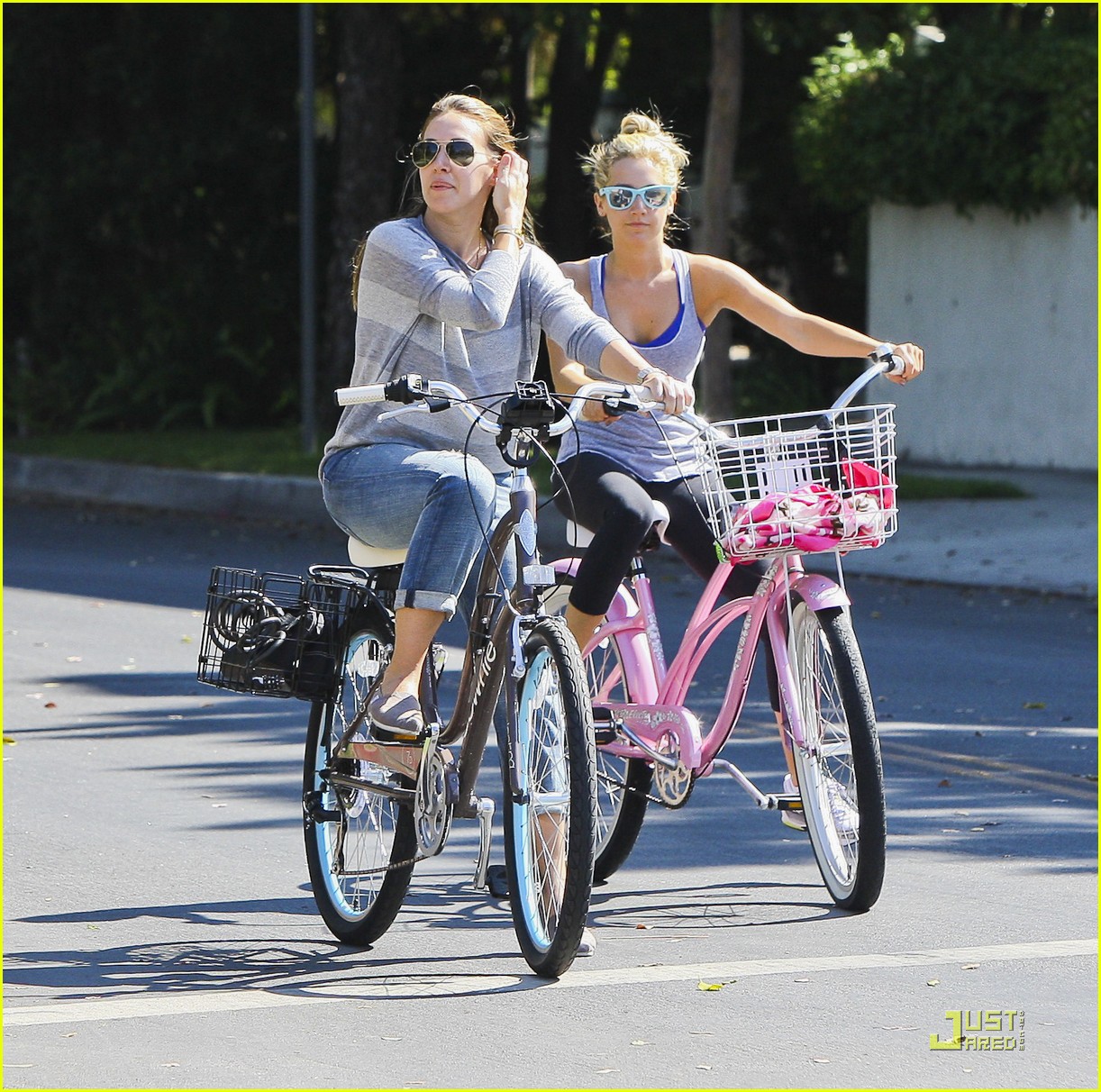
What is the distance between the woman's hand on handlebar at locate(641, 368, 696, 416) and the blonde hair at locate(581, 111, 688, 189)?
1.12m

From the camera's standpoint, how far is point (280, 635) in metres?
5.33

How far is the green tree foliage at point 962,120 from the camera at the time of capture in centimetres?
1675

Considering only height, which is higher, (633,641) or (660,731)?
(633,641)

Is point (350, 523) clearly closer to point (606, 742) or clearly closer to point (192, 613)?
point (606, 742)

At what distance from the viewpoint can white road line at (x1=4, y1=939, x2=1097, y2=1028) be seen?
4609 mm

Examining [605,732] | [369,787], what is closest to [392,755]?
[369,787]

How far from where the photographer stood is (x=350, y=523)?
5164 millimetres

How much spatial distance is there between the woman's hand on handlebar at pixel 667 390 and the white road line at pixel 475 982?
1.28m

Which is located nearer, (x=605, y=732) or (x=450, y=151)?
(x=450, y=151)

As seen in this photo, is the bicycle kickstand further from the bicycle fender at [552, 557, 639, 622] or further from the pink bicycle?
the bicycle fender at [552, 557, 639, 622]

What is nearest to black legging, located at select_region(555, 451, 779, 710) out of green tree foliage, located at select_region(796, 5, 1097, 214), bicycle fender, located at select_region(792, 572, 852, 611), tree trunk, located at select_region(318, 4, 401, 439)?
bicycle fender, located at select_region(792, 572, 852, 611)

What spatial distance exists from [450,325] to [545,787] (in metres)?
1.09

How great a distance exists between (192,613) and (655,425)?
5.47 m

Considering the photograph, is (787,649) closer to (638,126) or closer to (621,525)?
(621,525)
